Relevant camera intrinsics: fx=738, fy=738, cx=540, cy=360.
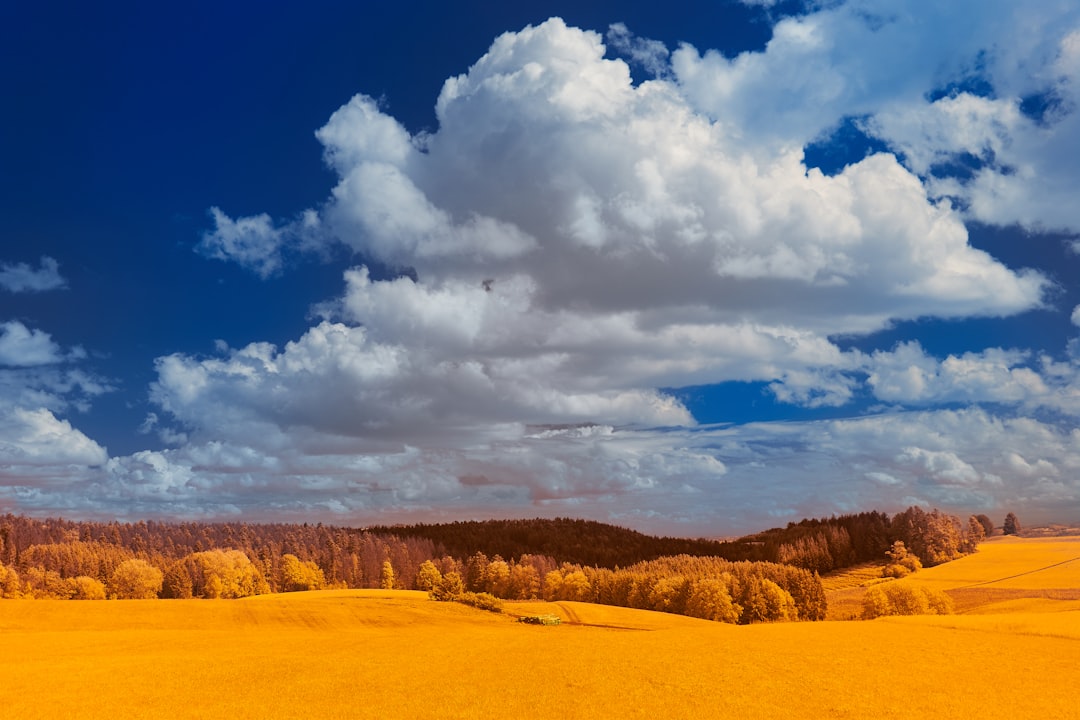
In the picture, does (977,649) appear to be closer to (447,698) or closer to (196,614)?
(447,698)

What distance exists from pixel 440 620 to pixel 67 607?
153 feet

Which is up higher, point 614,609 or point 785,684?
point 785,684

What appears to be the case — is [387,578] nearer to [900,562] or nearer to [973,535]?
[900,562]

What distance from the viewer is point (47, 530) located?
198 meters

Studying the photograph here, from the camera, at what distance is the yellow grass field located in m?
36.0

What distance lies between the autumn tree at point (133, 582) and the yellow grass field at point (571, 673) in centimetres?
9504

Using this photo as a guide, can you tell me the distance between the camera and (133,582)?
503 feet

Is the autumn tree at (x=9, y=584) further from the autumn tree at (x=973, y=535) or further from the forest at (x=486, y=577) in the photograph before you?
the autumn tree at (x=973, y=535)

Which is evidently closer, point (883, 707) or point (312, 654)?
point (883, 707)

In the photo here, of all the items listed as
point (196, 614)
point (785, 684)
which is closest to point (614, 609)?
point (196, 614)

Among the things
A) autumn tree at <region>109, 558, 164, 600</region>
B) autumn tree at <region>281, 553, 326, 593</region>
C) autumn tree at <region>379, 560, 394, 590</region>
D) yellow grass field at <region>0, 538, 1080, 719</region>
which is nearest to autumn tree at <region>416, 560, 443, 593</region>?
autumn tree at <region>379, 560, 394, 590</region>

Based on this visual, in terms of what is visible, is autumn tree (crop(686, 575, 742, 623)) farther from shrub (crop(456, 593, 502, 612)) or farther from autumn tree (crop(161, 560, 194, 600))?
autumn tree (crop(161, 560, 194, 600))

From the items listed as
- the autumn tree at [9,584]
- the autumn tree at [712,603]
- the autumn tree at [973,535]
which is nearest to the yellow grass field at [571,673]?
the autumn tree at [712,603]

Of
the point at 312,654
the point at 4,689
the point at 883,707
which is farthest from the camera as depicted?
the point at 312,654
